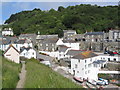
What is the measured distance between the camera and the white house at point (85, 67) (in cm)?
1506

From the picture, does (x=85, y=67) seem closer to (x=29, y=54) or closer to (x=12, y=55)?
(x=12, y=55)

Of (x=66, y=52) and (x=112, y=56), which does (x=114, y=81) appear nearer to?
(x=112, y=56)

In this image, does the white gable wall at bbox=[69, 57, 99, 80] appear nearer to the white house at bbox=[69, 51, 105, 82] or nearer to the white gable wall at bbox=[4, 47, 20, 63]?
the white house at bbox=[69, 51, 105, 82]

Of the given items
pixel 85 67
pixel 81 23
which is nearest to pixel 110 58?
pixel 85 67

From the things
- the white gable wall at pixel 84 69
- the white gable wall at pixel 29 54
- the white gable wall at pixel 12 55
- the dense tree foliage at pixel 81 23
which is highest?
the dense tree foliage at pixel 81 23

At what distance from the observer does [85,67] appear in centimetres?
1514

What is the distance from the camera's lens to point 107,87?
519 inches

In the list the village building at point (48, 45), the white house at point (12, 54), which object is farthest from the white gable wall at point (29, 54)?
the village building at point (48, 45)

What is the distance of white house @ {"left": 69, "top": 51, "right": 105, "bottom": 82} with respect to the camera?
15062 millimetres

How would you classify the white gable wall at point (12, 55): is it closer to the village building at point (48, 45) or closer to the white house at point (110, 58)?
the white house at point (110, 58)

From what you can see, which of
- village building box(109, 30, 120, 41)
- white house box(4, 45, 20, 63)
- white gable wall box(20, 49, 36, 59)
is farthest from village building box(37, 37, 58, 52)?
white house box(4, 45, 20, 63)

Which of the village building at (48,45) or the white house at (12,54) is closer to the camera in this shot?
the white house at (12,54)

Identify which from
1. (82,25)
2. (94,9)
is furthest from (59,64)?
Answer: (94,9)

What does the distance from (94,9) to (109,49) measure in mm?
30535
